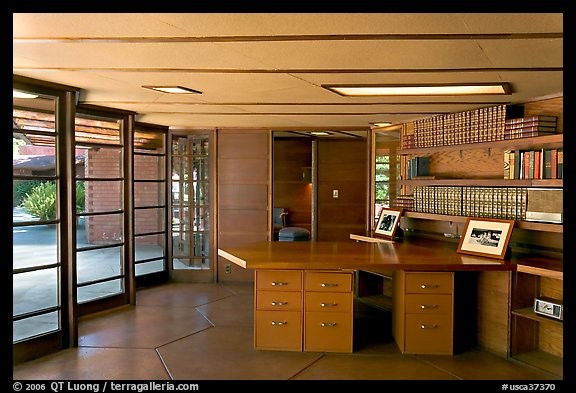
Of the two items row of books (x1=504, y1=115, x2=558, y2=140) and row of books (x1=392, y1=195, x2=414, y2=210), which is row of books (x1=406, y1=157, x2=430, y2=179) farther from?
row of books (x1=504, y1=115, x2=558, y2=140)

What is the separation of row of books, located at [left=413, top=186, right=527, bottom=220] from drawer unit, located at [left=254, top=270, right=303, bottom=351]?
188cm

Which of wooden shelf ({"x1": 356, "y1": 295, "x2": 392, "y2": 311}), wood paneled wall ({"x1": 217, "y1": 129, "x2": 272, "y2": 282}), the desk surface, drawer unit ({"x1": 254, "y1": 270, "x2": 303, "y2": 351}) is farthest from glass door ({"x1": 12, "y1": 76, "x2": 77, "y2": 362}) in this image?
wooden shelf ({"x1": 356, "y1": 295, "x2": 392, "y2": 311})

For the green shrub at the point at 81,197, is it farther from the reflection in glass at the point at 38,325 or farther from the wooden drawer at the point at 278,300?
the wooden drawer at the point at 278,300

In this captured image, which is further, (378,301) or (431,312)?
(378,301)

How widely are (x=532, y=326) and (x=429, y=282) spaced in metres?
0.96

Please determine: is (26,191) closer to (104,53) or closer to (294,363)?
(104,53)

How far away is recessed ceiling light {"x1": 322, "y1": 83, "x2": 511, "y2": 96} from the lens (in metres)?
3.57

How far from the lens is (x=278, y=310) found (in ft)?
12.9

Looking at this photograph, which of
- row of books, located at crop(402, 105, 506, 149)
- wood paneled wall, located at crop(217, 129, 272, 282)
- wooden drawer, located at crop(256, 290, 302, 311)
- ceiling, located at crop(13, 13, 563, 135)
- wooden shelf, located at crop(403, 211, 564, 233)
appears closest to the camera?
ceiling, located at crop(13, 13, 563, 135)

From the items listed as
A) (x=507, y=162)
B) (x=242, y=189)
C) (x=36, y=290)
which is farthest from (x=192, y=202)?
(x=507, y=162)

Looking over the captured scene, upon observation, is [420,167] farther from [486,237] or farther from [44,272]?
[44,272]

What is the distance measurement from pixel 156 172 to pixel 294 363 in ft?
12.5
